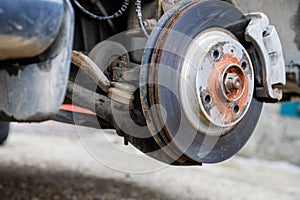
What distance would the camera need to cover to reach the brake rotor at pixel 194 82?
4.27 ft

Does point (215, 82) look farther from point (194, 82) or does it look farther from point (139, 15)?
point (139, 15)

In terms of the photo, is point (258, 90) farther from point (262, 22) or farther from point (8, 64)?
point (8, 64)

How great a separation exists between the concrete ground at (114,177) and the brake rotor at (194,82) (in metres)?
0.58

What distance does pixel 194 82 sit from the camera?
1.31 metres

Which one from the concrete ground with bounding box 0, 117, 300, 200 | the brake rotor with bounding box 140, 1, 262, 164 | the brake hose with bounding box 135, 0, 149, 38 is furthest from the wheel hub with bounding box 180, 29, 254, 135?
the concrete ground with bounding box 0, 117, 300, 200

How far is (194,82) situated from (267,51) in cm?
32

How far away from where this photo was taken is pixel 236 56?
1394mm

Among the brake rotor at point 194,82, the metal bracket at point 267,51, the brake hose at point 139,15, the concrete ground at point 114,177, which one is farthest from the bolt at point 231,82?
the concrete ground at point 114,177

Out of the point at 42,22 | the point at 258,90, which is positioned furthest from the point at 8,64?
the point at 258,90

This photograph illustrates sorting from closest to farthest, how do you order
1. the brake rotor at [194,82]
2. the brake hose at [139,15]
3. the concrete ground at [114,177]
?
the brake rotor at [194,82]
the brake hose at [139,15]
the concrete ground at [114,177]

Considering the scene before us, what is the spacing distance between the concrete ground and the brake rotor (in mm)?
580

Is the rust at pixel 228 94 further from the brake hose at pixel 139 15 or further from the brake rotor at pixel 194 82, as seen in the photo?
the brake hose at pixel 139 15

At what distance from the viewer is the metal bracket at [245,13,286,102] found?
146 cm

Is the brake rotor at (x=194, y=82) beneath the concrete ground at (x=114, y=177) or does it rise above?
above
